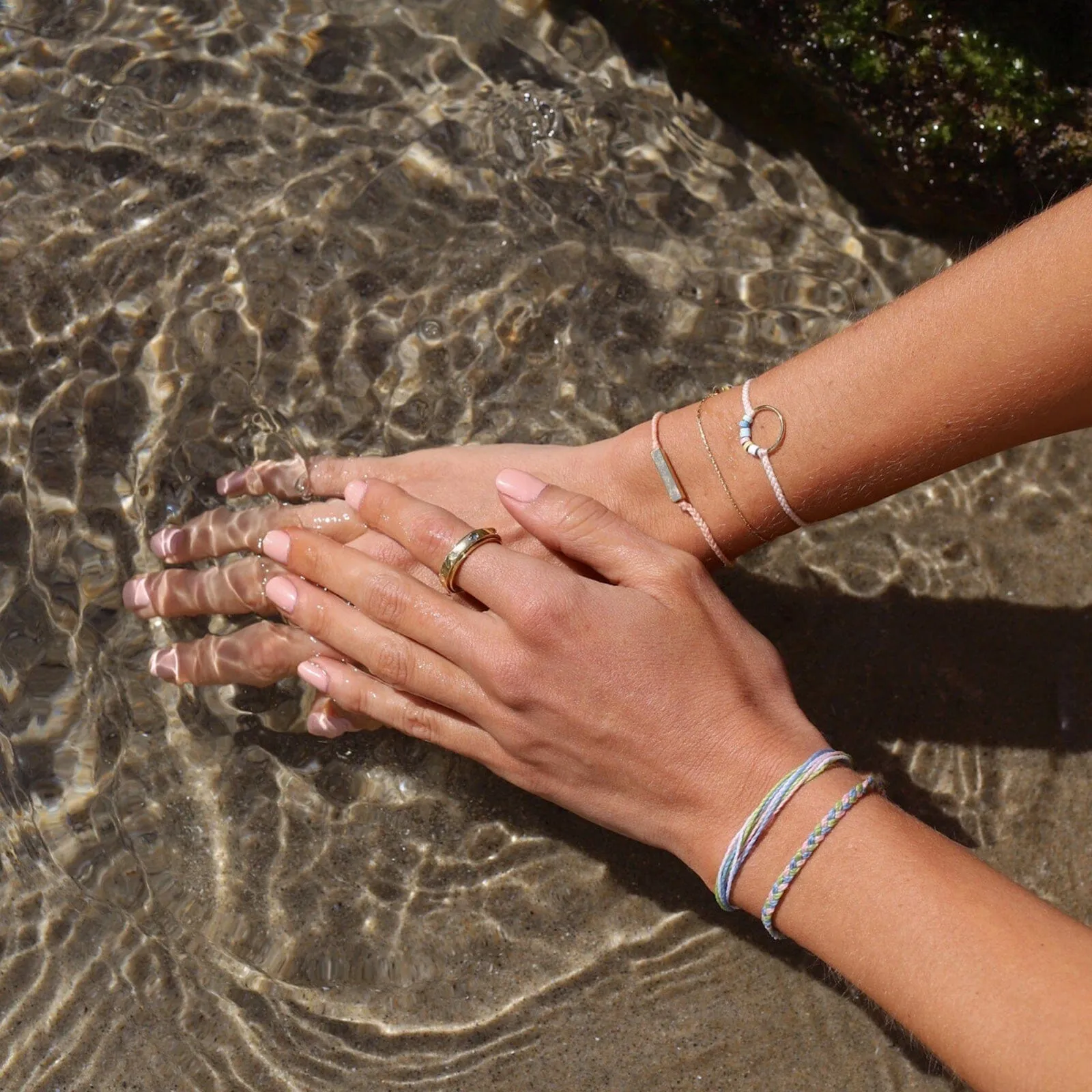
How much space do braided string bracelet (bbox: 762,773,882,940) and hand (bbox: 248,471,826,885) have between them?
13 cm

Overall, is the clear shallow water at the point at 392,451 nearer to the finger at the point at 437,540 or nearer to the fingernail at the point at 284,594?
the fingernail at the point at 284,594

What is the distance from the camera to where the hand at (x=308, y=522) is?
2592mm

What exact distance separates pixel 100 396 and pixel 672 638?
6.30ft

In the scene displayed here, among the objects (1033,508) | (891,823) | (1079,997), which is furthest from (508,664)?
(1033,508)

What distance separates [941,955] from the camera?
181 centimetres

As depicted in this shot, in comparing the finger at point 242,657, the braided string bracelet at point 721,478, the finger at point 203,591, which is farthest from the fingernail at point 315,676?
the braided string bracelet at point 721,478

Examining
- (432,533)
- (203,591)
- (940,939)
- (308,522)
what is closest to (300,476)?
(308,522)

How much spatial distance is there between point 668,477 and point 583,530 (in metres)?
0.37

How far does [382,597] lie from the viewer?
233 centimetres

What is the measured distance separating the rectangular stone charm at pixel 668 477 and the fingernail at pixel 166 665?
139 cm

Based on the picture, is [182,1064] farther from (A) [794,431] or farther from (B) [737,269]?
(B) [737,269]

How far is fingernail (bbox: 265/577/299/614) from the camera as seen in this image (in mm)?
2473

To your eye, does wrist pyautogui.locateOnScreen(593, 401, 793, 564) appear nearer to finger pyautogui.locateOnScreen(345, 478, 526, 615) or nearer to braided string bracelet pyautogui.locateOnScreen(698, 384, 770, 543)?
braided string bracelet pyautogui.locateOnScreen(698, 384, 770, 543)

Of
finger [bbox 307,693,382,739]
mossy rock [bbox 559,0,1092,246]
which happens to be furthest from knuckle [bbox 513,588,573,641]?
mossy rock [bbox 559,0,1092,246]
